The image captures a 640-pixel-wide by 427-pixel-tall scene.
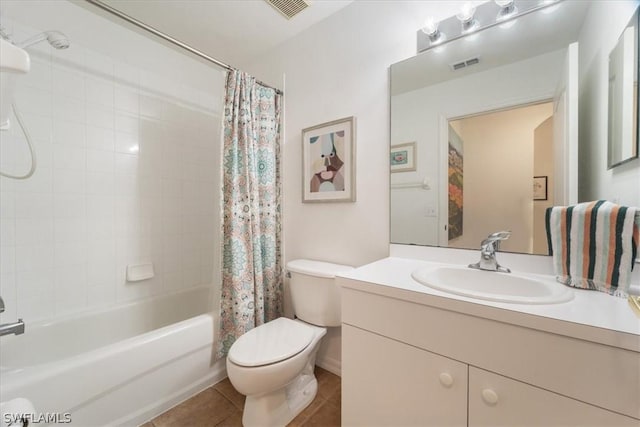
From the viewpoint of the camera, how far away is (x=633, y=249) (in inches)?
31.2

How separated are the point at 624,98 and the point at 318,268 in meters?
1.44

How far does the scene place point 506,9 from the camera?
3.68ft

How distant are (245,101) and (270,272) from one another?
1166 mm

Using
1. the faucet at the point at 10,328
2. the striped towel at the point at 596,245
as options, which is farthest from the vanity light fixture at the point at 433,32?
the faucet at the point at 10,328

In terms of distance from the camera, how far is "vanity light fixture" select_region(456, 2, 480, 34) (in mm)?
1167

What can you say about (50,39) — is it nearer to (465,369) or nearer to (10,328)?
(10,328)

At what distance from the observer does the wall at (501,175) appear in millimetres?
1075

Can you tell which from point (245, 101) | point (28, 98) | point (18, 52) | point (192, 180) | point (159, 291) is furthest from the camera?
point (192, 180)

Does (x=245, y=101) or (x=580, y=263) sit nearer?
(x=580, y=263)

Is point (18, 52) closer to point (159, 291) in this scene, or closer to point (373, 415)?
point (373, 415)

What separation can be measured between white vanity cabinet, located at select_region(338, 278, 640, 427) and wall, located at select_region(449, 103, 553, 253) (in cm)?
53

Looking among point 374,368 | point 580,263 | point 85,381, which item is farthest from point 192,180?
point 580,263

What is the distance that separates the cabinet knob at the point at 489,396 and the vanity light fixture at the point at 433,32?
1493 mm

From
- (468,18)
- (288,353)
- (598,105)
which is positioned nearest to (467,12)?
A: (468,18)
